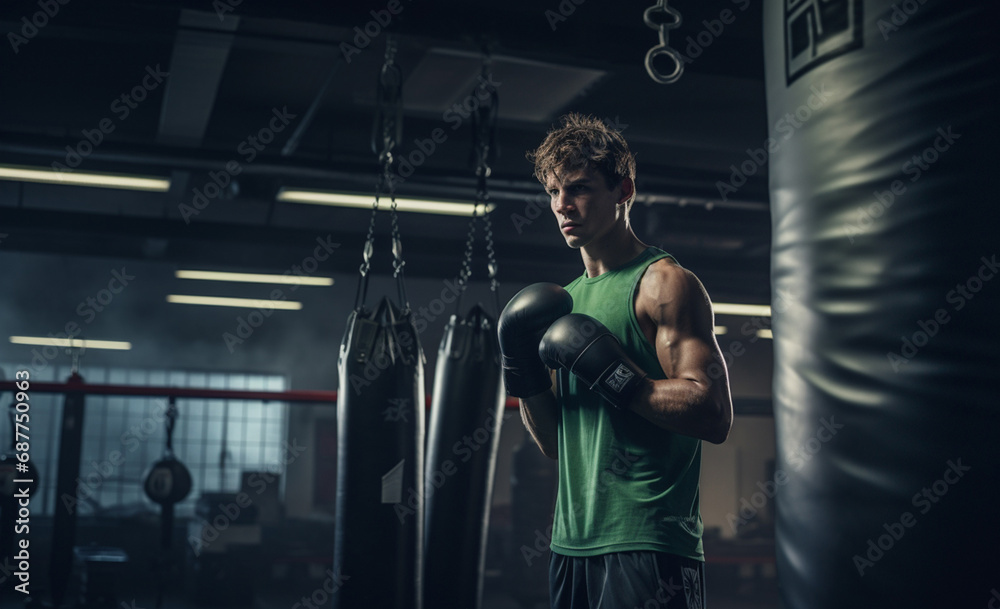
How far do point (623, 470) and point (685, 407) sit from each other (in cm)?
19

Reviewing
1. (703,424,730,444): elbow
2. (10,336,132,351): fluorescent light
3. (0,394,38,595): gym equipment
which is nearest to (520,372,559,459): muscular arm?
(703,424,730,444): elbow

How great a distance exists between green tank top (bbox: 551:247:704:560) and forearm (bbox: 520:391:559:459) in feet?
0.21

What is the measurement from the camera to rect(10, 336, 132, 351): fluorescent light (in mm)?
11242

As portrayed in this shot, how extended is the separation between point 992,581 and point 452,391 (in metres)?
1.89

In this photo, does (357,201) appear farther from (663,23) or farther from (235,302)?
(235,302)

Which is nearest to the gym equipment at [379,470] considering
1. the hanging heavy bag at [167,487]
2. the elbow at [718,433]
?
the elbow at [718,433]

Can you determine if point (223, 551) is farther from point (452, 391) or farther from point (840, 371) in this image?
point (840, 371)

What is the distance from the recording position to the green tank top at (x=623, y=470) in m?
1.53

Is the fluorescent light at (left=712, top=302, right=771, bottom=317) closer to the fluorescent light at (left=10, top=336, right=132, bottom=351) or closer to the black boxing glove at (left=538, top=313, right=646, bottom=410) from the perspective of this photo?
the fluorescent light at (left=10, top=336, right=132, bottom=351)

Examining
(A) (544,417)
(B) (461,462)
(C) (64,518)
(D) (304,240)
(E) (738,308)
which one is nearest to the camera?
(A) (544,417)

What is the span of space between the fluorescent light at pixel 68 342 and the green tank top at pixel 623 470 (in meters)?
11.0

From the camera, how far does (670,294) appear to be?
5.19 feet

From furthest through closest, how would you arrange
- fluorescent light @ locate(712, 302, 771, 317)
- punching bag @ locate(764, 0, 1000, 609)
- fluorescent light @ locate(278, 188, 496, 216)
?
fluorescent light @ locate(712, 302, 771, 317) < fluorescent light @ locate(278, 188, 496, 216) < punching bag @ locate(764, 0, 1000, 609)

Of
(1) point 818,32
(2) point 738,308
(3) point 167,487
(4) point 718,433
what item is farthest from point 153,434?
(1) point 818,32
